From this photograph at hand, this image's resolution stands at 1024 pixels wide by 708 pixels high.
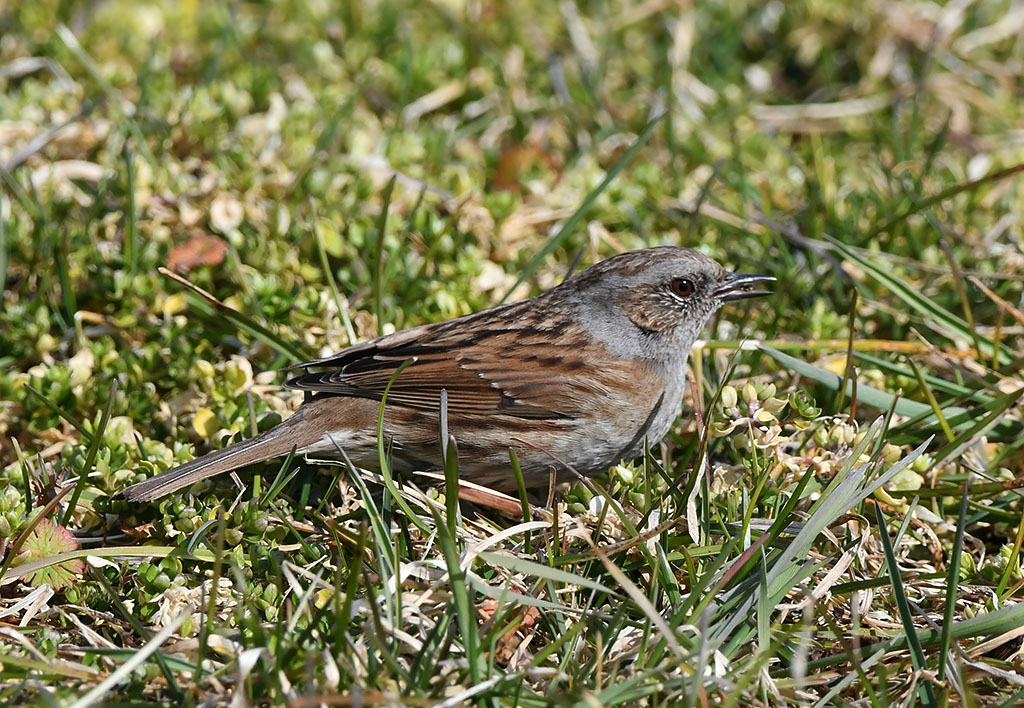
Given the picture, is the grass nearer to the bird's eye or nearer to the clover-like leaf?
the clover-like leaf

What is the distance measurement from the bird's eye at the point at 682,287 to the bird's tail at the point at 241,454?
1.43 metres

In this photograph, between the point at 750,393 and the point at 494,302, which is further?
the point at 494,302

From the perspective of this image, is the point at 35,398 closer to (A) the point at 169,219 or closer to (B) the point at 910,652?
(A) the point at 169,219

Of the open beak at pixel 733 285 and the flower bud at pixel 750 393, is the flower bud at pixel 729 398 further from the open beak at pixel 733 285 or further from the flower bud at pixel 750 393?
the open beak at pixel 733 285

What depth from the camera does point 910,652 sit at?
3.06 m

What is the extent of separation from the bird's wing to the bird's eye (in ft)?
1.51

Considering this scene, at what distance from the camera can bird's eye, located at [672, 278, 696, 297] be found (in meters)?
4.07

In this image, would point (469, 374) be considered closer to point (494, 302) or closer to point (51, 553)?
point (494, 302)

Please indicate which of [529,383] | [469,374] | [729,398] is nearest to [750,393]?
[729,398]

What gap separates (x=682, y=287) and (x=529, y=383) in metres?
0.73

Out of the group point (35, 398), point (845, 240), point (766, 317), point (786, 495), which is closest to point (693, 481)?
point (786, 495)

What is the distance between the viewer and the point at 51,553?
3258 millimetres

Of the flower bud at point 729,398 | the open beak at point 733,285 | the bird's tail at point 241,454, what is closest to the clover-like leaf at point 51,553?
the bird's tail at point 241,454

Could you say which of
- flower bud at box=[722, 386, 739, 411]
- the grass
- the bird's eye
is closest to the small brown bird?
the bird's eye
